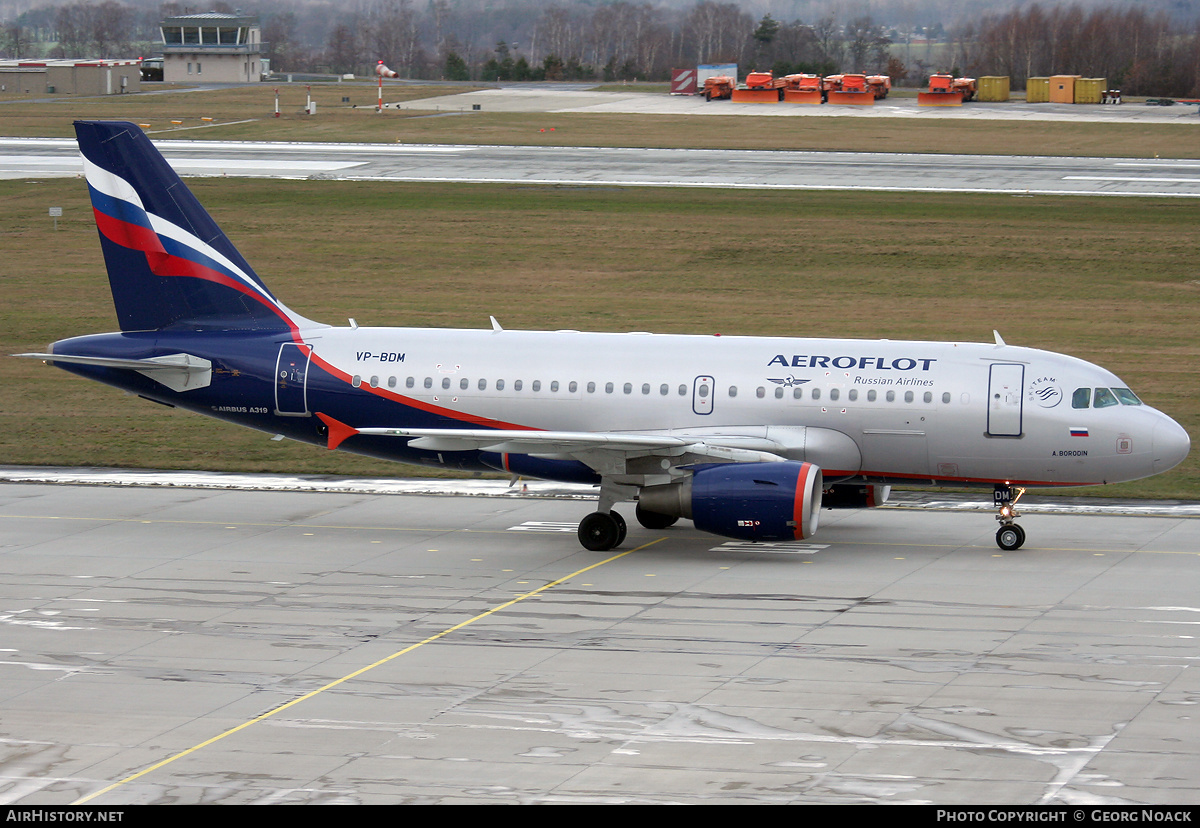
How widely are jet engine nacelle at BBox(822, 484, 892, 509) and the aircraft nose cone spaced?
5649 mm

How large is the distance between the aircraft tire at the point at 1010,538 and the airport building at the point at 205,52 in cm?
17565

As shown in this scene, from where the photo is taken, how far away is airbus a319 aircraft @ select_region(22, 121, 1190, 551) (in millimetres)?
30844

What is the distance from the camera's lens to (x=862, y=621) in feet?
86.7

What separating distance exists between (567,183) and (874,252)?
24.3 m

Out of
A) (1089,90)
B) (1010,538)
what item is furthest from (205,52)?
(1010,538)

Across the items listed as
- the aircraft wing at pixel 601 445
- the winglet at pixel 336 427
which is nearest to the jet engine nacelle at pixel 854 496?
the aircraft wing at pixel 601 445

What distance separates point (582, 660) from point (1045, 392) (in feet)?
41.2

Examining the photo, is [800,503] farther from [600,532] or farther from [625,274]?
[625,274]

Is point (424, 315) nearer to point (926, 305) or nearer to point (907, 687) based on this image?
point (926, 305)

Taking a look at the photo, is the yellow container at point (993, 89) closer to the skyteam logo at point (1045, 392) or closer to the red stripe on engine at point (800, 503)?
the skyteam logo at point (1045, 392)

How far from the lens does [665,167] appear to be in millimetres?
93875

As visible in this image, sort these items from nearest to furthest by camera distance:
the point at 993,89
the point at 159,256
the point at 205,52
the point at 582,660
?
the point at 582,660
the point at 159,256
the point at 993,89
the point at 205,52
